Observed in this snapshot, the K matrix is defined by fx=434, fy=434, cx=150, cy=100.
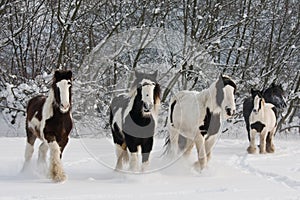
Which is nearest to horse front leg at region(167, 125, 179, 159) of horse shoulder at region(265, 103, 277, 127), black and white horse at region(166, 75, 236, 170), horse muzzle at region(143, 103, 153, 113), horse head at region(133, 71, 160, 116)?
black and white horse at region(166, 75, 236, 170)

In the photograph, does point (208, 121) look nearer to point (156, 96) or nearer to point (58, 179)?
point (156, 96)

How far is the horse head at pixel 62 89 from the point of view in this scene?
527 cm

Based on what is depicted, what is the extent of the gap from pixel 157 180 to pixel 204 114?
1429mm

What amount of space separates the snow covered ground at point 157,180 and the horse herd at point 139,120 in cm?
27

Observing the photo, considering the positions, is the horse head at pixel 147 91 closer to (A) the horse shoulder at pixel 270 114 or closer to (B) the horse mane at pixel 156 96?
(B) the horse mane at pixel 156 96

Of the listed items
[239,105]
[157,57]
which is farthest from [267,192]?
[239,105]

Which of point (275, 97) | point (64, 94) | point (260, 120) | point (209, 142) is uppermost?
point (64, 94)

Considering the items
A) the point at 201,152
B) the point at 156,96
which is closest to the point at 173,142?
the point at 201,152

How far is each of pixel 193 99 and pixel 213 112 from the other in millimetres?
479

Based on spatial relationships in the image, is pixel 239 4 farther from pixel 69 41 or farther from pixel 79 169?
pixel 79 169

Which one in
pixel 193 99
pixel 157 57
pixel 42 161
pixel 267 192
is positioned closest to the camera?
pixel 267 192

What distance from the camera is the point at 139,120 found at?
5.73 m

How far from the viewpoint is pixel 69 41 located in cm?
1527

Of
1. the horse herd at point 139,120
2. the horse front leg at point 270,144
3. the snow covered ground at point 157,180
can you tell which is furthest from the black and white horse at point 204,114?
the horse front leg at point 270,144
